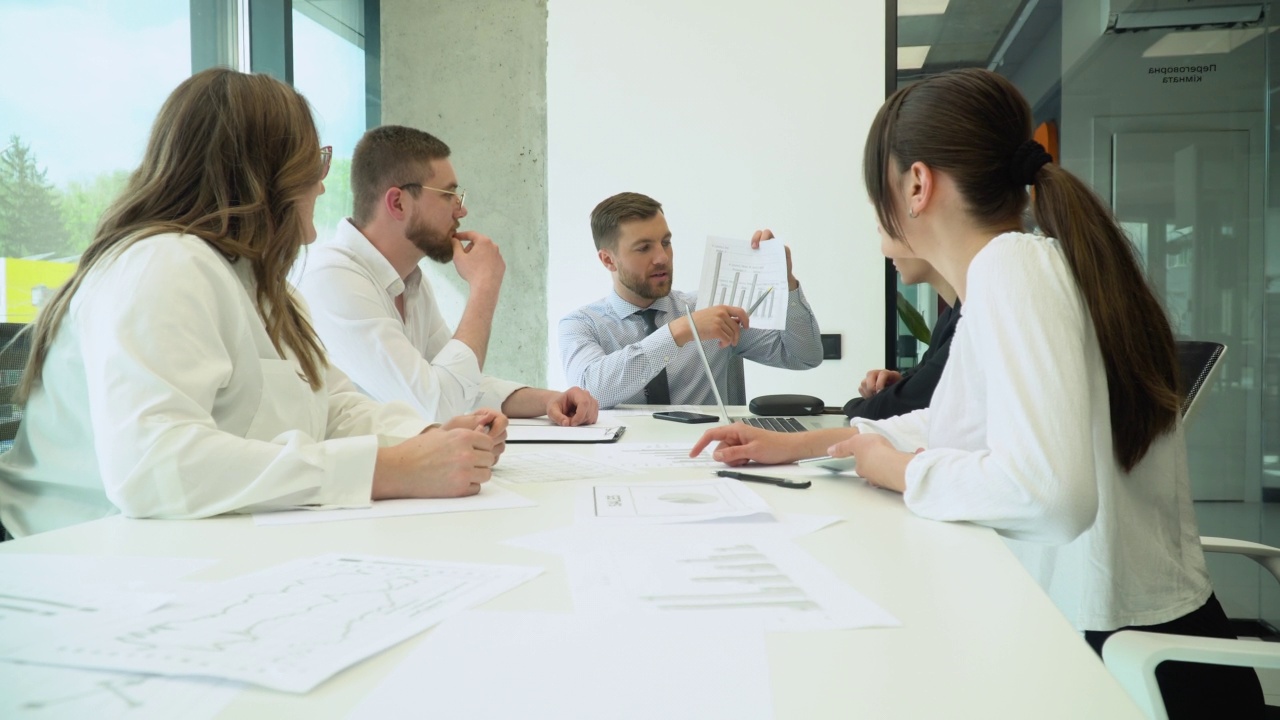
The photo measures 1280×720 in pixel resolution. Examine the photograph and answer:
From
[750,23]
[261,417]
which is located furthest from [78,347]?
[750,23]

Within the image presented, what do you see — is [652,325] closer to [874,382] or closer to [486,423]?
[874,382]

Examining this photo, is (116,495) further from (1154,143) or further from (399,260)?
(1154,143)

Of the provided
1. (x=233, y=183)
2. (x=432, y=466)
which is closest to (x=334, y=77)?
(x=233, y=183)

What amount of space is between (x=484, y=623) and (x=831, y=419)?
1.76 m

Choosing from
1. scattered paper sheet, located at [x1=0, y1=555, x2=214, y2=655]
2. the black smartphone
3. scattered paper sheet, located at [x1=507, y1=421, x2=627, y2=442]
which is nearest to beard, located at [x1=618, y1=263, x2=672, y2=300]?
the black smartphone

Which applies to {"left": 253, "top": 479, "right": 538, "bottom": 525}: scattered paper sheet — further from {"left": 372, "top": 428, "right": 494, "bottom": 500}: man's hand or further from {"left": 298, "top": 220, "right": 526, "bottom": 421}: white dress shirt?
{"left": 298, "top": 220, "right": 526, "bottom": 421}: white dress shirt

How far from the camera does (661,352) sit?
2617 millimetres

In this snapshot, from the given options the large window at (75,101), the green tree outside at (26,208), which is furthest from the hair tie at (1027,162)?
the green tree outside at (26,208)

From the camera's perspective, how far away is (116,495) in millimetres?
996

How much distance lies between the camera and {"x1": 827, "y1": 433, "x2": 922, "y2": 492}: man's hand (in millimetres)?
1108

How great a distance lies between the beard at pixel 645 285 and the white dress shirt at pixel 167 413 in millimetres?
1799

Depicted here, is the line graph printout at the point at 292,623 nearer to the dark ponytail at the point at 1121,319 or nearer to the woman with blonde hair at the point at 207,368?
the woman with blonde hair at the point at 207,368

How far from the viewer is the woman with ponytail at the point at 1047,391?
36.6 inches

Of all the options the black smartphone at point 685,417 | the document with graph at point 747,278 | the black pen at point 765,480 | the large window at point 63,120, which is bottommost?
the black pen at point 765,480
